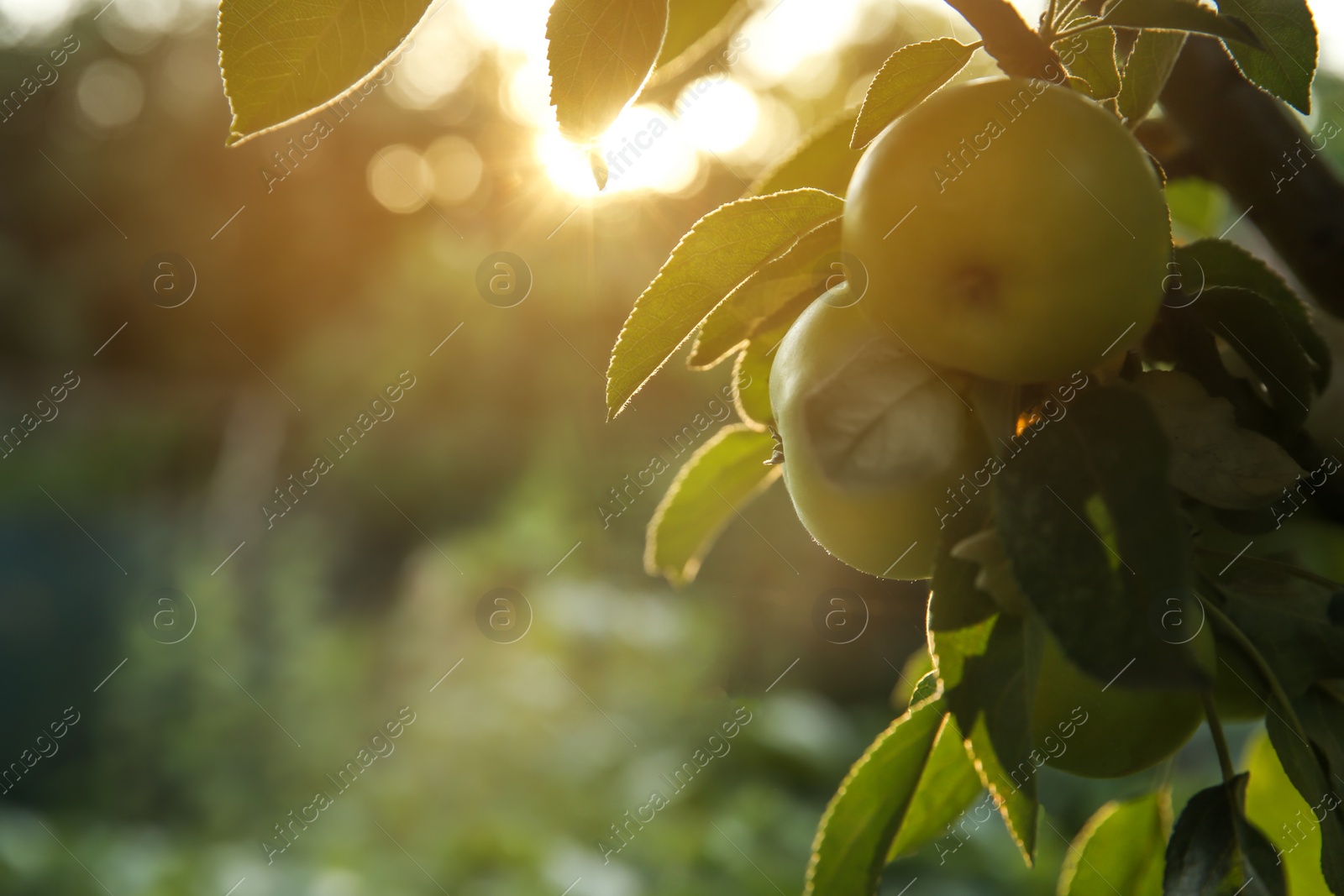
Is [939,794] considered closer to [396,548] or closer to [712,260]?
[712,260]

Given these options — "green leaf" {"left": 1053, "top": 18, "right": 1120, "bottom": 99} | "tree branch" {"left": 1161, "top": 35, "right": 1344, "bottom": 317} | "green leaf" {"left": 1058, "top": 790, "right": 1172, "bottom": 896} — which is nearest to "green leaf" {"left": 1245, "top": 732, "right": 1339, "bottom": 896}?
"green leaf" {"left": 1058, "top": 790, "right": 1172, "bottom": 896}

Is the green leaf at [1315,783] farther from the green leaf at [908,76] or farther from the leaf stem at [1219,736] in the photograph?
the green leaf at [908,76]

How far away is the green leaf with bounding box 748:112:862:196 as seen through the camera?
1.43 feet

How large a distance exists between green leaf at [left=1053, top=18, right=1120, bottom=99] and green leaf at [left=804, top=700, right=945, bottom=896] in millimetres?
263

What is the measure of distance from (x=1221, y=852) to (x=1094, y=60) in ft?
0.97

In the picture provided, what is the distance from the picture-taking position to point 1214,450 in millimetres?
329

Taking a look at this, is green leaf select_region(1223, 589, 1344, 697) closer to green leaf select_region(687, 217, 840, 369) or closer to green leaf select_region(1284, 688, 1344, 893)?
green leaf select_region(1284, 688, 1344, 893)

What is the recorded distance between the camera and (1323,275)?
47 cm

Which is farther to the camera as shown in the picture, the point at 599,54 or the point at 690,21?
the point at 690,21

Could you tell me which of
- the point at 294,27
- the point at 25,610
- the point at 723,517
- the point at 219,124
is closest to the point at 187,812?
the point at 25,610

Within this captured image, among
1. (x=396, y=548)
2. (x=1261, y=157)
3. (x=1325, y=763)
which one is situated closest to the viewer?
(x=1325, y=763)

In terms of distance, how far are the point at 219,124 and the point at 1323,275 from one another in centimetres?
1037

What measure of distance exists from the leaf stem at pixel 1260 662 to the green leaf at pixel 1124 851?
16 cm

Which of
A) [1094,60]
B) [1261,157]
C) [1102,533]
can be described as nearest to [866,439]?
[1102,533]
